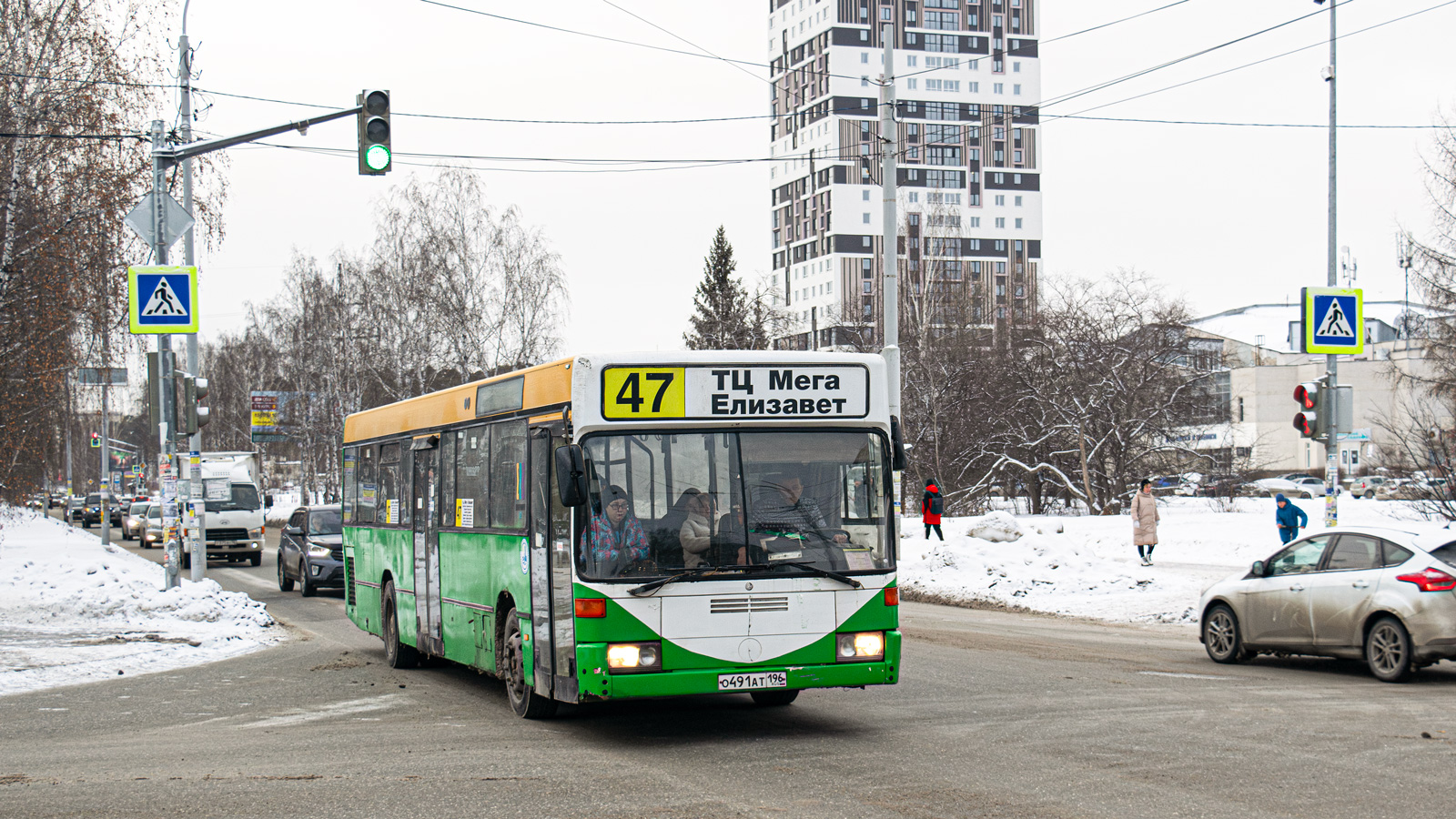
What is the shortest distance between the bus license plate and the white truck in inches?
1201

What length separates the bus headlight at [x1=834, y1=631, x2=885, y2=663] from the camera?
9.58 meters

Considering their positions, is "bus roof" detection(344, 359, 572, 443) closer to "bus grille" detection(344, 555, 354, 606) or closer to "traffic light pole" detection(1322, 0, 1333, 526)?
"bus grille" detection(344, 555, 354, 606)

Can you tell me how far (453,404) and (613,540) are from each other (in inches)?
163

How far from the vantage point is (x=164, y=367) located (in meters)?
20.1

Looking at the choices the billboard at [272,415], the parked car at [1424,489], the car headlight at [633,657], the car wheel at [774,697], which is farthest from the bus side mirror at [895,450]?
the billboard at [272,415]

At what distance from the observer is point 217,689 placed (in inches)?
521

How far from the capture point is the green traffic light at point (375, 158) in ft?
51.6

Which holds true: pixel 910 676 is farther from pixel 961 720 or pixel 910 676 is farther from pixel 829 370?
pixel 829 370

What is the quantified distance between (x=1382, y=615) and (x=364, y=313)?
52.3m

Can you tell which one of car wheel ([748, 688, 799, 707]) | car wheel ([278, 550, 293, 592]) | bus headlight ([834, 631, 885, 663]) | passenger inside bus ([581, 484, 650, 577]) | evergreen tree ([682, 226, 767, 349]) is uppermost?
evergreen tree ([682, 226, 767, 349])

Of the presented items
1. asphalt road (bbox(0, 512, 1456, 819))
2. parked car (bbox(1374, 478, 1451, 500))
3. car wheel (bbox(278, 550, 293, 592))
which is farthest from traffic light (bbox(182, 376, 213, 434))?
parked car (bbox(1374, 478, 1451, 500))

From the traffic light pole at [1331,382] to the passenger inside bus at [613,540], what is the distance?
14.6 metres

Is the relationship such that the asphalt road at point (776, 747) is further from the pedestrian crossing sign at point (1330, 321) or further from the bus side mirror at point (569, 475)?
the pedestrian crossing sign at point (1330, 321)

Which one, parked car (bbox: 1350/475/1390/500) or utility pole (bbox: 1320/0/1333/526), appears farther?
parked car (bbox: 1350/475/1390/500)
